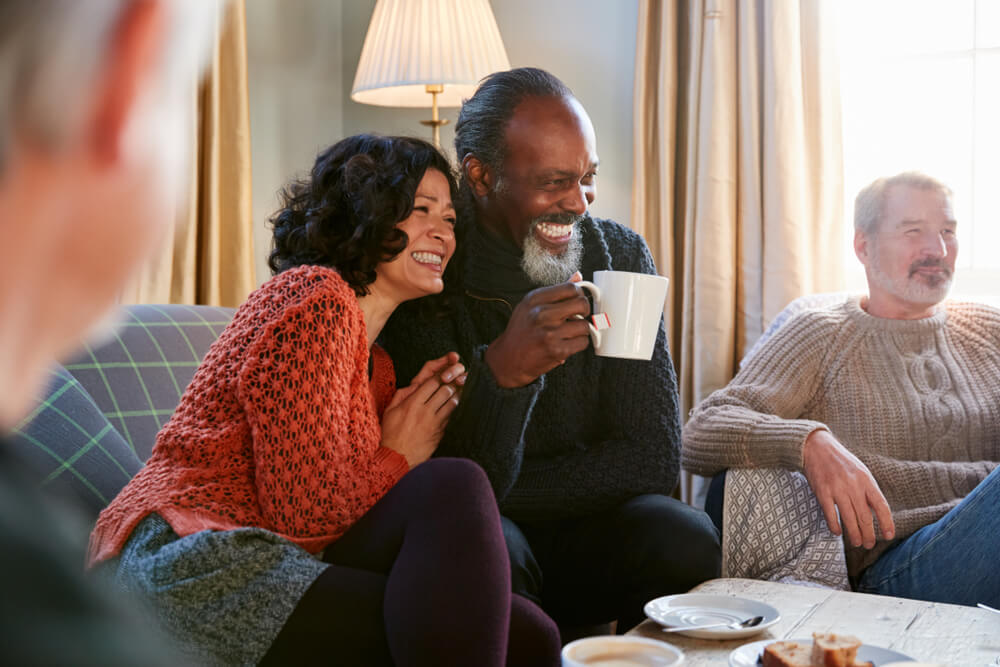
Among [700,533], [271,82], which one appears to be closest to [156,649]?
[700,533]

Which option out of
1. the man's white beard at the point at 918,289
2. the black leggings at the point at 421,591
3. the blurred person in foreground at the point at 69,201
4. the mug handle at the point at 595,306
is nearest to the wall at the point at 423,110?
the man's white beard at the point at 918,289

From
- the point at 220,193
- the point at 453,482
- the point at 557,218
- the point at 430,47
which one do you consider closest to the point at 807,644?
the point at 453,482

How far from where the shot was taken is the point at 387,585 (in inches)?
43.8

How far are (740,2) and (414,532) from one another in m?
2.08

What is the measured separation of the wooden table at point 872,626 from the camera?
3.96ft

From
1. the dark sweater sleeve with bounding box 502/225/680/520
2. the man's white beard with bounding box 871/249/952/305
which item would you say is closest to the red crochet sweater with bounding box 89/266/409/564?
the dark sweater sleeve with bounding box 502/225/680/520

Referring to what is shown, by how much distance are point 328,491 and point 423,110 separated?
7.75 feet

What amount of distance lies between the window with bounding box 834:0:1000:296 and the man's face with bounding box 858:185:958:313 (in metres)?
0.56

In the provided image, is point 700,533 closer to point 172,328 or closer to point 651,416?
point 651,416

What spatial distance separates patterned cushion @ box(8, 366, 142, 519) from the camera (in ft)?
4.32

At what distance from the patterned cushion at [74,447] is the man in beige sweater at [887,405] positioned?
3.70ft

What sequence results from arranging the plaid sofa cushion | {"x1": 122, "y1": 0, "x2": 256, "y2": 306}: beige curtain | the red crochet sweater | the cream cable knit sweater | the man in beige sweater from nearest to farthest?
the red crochet sweater
the plaid sofa cushion
the man in beige sweater
the cream cable knit sweater
{"x1": 122, "y1": 0, "x2": 256, "y2": 306}: beige curtain

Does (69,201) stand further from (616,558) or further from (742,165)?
(742,165)

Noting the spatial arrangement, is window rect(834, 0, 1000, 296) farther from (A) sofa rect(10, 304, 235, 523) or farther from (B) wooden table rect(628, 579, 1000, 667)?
(A) sofa rect(10, 304, 235, 523)
